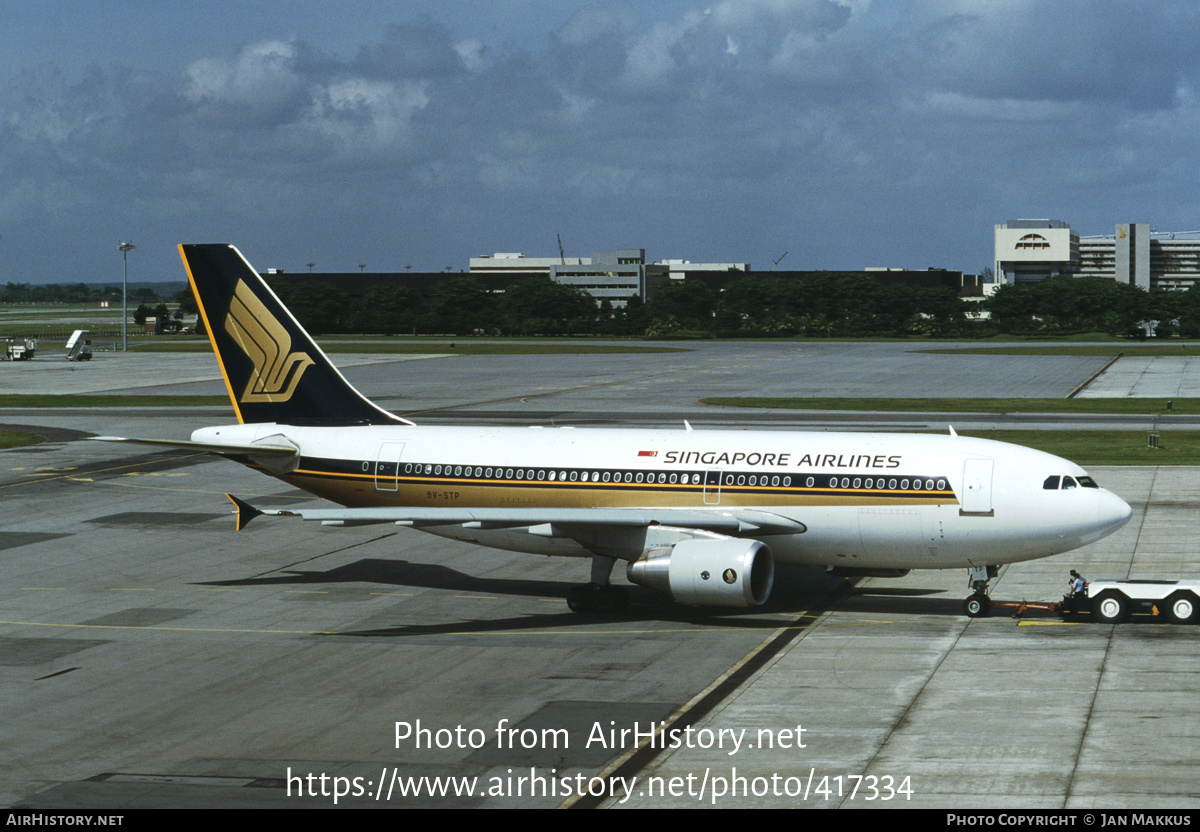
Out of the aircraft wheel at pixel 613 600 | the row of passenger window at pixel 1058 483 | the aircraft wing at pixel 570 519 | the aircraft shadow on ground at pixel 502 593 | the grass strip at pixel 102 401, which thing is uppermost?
the row of passenger window at pixel 1058 483

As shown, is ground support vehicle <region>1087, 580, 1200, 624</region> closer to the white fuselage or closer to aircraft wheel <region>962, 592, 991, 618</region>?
the white fuselage

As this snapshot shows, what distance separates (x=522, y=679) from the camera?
Answer: 27.5m

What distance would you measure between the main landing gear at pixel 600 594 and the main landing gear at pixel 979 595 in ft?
29.8

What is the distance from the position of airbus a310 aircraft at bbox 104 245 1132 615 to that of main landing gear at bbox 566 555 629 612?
5 centimetres

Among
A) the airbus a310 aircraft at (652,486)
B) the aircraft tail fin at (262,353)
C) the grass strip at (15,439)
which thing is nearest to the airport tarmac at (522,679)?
the airbus a310 aircraft at (652,486)

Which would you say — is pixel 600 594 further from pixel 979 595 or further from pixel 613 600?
pixel 979 595

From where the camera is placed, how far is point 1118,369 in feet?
429

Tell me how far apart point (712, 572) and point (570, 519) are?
4.08m

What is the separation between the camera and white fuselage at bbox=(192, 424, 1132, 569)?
3148cm

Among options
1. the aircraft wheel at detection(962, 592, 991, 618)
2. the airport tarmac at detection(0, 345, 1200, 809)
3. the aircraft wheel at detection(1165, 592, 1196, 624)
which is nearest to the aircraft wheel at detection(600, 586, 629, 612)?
the airport tarmac at detection(0, 345, 1200, 809)

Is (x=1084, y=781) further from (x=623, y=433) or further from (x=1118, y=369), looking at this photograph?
(x=1118, y=369)

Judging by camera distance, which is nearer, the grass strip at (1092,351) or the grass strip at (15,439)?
the grass strip at (15,439)

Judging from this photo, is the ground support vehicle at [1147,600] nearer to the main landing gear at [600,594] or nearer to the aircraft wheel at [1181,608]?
the aircraft wheel at [1181,608]

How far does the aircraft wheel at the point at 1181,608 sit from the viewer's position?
31172 mm
